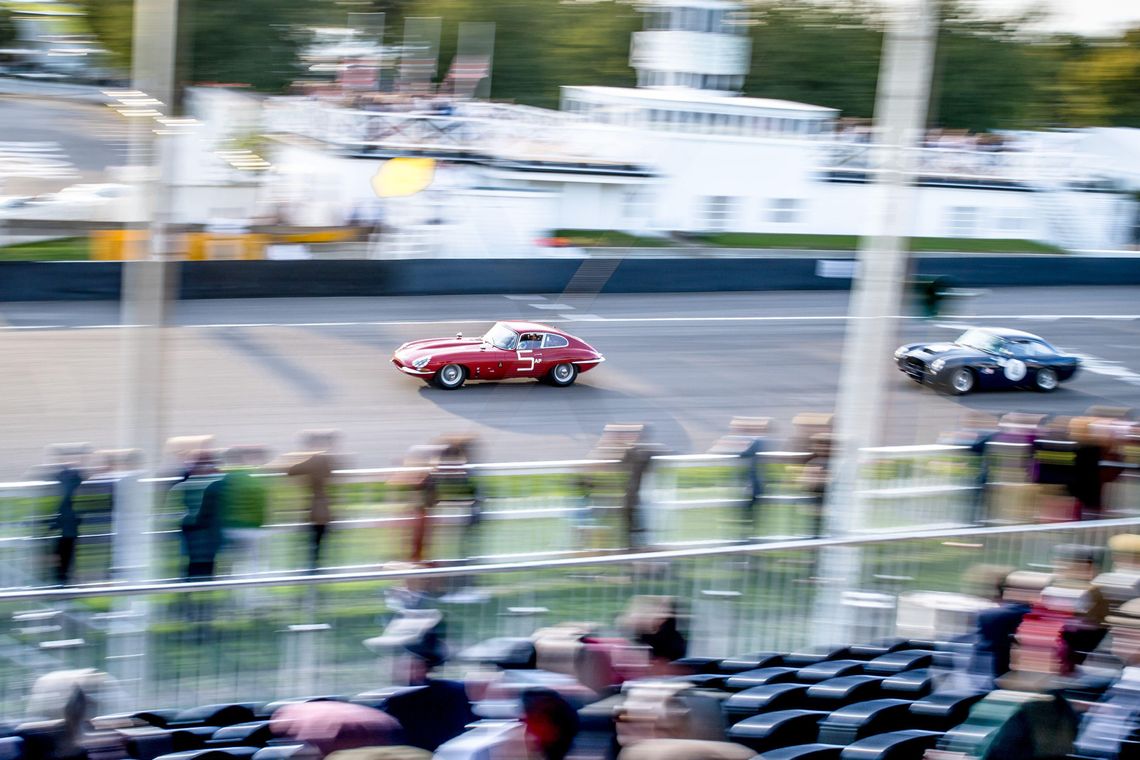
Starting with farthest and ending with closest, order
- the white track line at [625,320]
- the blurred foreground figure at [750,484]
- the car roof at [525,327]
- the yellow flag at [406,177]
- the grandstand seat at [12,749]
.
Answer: the yellow flag at [406,177]
the white track line at [625,320]
the car roof at [525,327]
the blurred foreground figure at [750,484]
the grandstand seat at [12,749]

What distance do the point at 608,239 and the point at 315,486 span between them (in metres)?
20.9

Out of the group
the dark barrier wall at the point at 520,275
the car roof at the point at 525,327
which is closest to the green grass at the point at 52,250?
the dark barrier wall at the point at 520,275

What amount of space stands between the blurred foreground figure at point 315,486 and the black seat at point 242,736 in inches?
140

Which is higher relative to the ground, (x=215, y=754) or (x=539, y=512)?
(x=215, y=754)

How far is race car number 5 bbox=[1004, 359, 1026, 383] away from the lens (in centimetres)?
1678

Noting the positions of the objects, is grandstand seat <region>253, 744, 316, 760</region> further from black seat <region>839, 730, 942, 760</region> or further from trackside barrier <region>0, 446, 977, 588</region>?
trackside barrier <region>0, 446, 977, 588</region>

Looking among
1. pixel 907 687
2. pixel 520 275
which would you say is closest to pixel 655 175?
pixel 520 275

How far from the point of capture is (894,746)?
13.1ft

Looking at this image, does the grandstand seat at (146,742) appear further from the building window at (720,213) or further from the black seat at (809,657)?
the building window at (720,213)

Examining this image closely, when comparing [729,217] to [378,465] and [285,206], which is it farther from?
[378,465]

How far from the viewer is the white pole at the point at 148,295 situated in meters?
6.52

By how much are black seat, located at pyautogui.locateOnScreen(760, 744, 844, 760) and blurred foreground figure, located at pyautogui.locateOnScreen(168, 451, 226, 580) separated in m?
4.19

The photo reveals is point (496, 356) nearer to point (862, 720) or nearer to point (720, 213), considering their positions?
point (862, 720)

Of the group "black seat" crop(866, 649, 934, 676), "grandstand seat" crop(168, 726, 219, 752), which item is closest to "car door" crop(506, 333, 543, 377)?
"black seat" crop(866, 649, 934, 676)
